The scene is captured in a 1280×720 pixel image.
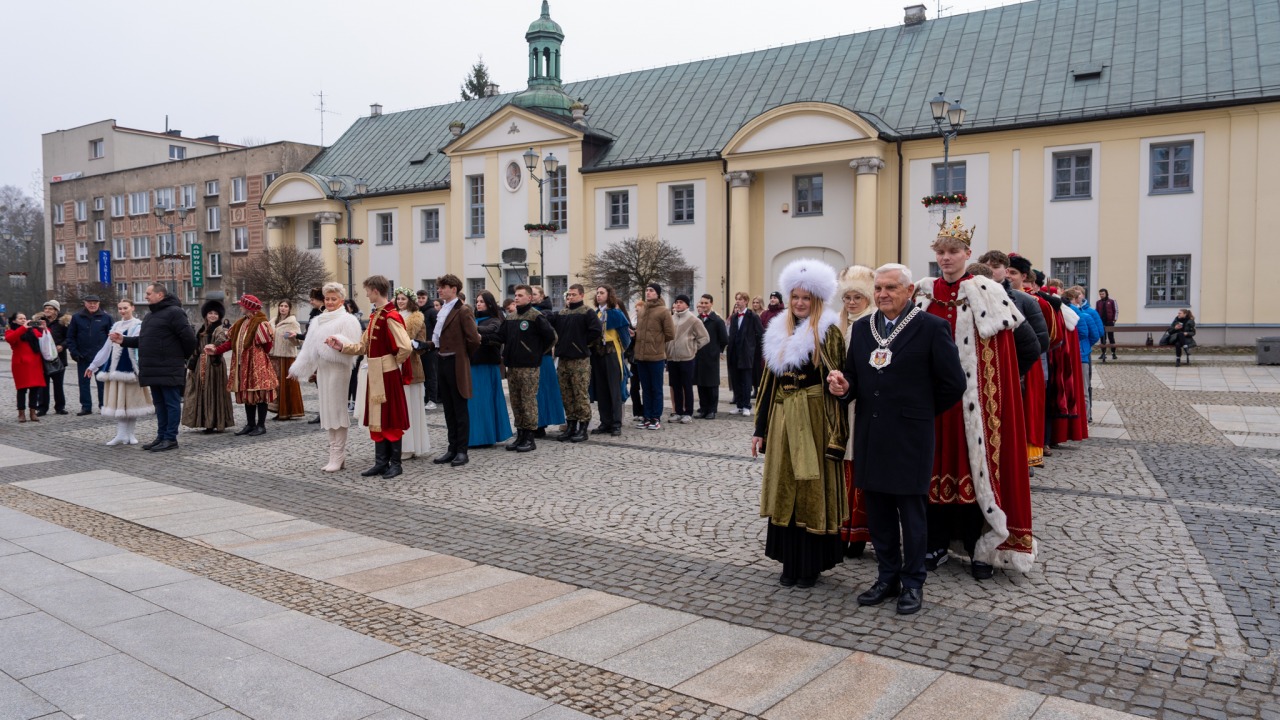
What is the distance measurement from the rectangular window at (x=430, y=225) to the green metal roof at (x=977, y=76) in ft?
4.71

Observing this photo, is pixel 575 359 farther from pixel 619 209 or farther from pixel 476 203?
pixel 476 203

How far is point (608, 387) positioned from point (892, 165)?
21.3 metres

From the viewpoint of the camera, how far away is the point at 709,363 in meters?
13.8

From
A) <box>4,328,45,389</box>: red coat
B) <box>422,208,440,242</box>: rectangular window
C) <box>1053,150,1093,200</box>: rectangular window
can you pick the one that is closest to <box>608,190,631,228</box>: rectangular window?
<box>422,208,440,242</box>: rectangular window

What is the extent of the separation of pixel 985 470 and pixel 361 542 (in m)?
4.16

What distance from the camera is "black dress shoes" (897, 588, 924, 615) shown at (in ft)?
16.2

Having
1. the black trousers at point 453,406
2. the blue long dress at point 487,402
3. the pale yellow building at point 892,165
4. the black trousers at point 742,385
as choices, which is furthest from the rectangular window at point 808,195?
the black trousers at point 453,406

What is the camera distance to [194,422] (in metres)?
12.8

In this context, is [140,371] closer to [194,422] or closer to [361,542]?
[194,422]

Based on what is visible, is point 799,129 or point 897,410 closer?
point 897,410

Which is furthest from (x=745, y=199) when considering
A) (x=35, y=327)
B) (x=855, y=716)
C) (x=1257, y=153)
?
(x=855, y=716)

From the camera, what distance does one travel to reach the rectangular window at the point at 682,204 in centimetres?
3453

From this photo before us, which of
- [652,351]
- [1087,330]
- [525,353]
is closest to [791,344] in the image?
[525,353]

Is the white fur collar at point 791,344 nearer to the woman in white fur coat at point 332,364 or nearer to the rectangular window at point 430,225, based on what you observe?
the woman in white fur coat at point 332,364
